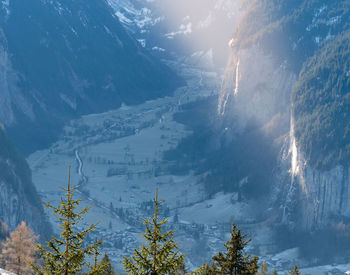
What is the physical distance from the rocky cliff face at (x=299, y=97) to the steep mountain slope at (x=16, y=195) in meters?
42.2

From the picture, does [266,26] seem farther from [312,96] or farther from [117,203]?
[117,203]

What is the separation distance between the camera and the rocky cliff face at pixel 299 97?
116m

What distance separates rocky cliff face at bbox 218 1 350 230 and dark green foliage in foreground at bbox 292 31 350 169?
170 millimetres

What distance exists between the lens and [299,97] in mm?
132375

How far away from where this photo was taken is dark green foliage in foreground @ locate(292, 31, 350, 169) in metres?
118

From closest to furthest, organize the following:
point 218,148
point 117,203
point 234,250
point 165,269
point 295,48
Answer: point 165,269 → point 234,250 → point 117,203 → point 295,48 → point 218,148

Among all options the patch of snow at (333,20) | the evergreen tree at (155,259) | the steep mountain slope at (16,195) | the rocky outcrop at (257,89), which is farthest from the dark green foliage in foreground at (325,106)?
the evergreen tree at (155,259)

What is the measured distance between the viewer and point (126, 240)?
112 meters

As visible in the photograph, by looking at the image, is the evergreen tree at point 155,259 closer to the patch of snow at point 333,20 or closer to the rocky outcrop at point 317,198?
the rocky outcrop at point 317,198

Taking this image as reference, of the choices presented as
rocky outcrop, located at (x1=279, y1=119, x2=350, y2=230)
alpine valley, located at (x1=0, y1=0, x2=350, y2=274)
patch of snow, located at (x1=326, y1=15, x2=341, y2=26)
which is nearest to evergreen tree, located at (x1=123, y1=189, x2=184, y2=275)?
alpine valley, located at (x1=0, y1=0, x2=350, y2=274)

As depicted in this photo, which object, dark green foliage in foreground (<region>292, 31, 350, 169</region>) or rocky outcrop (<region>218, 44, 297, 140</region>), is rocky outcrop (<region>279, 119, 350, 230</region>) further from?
rocky outcrop (<region>218, 44, 297, 140</region>)

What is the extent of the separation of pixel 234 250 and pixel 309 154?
302 feet

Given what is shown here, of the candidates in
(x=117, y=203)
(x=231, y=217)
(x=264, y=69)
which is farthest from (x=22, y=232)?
(x=264, y=69)

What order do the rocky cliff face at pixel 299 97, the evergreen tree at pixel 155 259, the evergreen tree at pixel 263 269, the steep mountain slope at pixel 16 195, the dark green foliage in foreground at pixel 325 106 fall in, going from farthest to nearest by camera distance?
the dark green foliage in foreground at pixel 325 106, the rocky cliff face at pixel 299 97, the steep mountain slope at pixel 16 195, the evergreen tree at pixel 263 269, the evergreen tree at pixel 155 259
